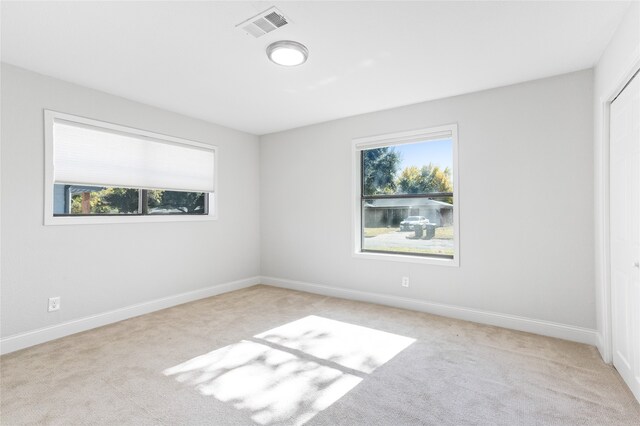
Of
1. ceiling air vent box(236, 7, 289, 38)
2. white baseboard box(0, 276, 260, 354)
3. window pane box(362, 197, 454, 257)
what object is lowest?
white baseboard box(0, 276, 260, 354)

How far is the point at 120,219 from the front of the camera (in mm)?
3645

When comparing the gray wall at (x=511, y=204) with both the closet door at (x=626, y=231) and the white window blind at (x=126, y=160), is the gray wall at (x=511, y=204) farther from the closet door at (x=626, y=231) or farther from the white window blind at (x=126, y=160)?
the white window blind at (x=126, y=160)

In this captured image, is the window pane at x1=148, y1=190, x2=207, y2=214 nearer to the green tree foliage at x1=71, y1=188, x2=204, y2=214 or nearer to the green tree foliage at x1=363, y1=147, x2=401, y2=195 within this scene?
the green tree foliage at x1=71, y1=188, x2=204, y2=214

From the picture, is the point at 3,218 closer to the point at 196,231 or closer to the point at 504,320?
the point at 196,231

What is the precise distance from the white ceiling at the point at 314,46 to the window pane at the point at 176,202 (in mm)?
1235

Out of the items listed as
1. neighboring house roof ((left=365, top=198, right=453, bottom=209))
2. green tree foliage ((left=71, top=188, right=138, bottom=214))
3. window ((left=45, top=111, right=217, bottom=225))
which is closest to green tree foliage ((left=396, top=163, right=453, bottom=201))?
neighboring house roof ((left=365, top=198, right=453, bottom=209))

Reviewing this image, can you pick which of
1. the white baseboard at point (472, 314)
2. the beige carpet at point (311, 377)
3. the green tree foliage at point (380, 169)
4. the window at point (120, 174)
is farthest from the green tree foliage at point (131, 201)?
the green tree foliage at point (380, 169)

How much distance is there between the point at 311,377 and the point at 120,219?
283cm

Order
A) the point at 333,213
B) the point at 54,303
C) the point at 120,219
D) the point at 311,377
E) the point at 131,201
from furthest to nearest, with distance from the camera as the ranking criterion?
the point at 333,213 → the point at 131,201 → the point at 120,219 → the point at 54,303 → the point at 311,377

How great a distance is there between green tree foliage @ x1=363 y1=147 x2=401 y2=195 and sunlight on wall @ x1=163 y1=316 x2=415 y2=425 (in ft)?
6.39

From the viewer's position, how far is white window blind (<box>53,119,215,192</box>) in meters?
3.24

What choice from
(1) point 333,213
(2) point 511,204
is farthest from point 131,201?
(2) point 511,204

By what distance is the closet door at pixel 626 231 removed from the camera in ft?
6.75

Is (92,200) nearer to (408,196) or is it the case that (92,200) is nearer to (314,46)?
(314,46)
